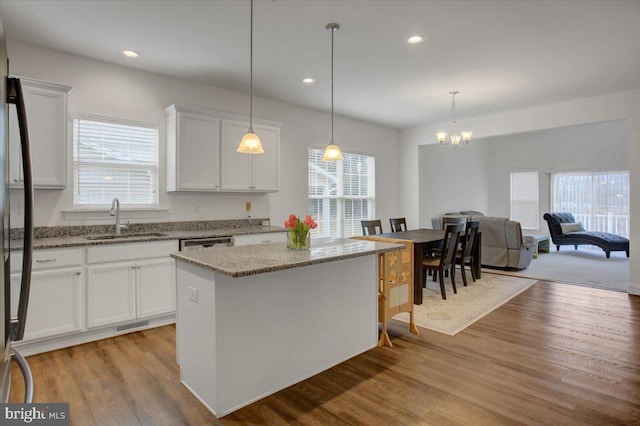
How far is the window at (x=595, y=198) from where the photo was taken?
8.59 meters

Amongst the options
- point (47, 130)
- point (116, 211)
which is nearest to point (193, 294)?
point (116, 211)

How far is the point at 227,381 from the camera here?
220 centimetres

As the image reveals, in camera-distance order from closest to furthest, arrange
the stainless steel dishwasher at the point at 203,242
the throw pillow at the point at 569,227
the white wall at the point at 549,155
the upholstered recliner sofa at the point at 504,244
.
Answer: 1. the stainless steel dishwasher at the point at 203,242
2. the upholstered recliner sofa at the point at 504,244
3. the throw pillow at the point at 569,227
4. the white wall at the point at 549,155

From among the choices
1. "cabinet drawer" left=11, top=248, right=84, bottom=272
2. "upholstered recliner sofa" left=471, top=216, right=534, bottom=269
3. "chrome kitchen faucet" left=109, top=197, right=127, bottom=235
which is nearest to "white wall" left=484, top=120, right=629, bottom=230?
"upholstered recliner sofa" left=471, top=216, right=534, bottom=269

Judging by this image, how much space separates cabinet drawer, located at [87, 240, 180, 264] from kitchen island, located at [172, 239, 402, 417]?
1.24 metres

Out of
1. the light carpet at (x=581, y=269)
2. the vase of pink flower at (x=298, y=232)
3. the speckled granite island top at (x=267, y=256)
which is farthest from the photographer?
the light carpet at (x=581, y=269)

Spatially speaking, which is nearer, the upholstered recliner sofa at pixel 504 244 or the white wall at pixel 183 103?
the white wall at pixel 183 103

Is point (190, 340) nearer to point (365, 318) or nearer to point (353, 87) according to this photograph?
point (365, 318)

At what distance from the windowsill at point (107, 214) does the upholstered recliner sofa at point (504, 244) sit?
516 cm

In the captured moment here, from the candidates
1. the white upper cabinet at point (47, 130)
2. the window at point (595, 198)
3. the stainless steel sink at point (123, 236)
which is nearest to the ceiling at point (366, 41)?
the white upper cabinet at point (47, 130)

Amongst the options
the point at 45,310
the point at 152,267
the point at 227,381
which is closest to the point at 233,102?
the point at 152,267

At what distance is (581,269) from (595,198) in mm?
3514

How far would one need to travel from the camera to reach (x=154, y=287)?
3619 millimetres

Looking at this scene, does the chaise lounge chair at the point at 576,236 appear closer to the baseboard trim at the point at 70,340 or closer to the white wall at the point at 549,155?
the white wall at the point at 549,155
